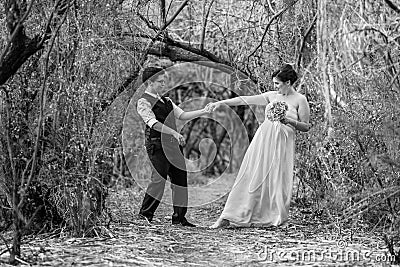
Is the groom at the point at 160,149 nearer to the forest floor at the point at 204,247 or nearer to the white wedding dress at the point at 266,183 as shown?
the forest floor at the point at 204,247

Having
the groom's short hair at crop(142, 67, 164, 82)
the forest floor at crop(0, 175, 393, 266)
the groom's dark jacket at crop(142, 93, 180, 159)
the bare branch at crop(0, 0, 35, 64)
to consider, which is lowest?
the forest floor at crop(0, 175, 393, 266)

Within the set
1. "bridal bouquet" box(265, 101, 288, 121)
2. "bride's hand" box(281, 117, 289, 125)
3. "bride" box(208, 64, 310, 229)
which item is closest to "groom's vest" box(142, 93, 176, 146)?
"bride" box(208, 64, 310, 229)

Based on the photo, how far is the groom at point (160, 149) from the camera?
739 cm

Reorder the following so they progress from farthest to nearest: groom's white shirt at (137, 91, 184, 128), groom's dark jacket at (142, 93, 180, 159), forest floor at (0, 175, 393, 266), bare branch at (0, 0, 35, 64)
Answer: groom's dark jacket at (142, 93, 180, 159)
groom's white shirt at (137, 91, 184, 128)
forest floor at (0, 175, 393, 266)
bare branch at (0, 0, 35, 64)

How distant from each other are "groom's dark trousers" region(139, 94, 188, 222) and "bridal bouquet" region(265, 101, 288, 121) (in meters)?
0.99

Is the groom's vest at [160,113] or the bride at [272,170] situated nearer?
the bride at [272,170]

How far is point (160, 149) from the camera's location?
7.46 meters

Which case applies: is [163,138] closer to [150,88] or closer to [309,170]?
[150,88]

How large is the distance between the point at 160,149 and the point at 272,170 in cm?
113

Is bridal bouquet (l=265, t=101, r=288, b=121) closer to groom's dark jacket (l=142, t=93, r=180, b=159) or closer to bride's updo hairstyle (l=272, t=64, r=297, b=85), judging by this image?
bride's updo hairstyle (l=272, t=64, r=297, b=85)

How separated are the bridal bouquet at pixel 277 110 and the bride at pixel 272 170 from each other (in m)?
0.04

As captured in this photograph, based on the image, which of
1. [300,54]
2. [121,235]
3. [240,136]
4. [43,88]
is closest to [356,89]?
[300,54]

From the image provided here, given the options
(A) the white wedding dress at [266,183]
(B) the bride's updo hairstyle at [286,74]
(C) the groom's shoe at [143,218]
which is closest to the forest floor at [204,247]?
(C) the groom's shoe at [143,218]

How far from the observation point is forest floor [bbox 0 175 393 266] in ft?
17.7
